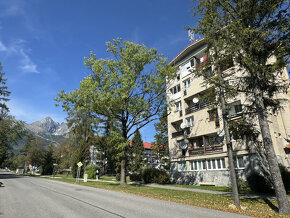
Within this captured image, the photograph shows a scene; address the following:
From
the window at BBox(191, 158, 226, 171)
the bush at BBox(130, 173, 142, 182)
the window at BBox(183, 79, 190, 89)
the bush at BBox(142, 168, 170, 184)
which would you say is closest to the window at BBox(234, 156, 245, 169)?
the window at BBox(191, 158, 226, 171)

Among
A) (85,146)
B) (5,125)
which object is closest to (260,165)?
(85,146)

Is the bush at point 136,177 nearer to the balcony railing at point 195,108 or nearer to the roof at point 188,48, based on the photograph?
the balcony railing at point 195,108

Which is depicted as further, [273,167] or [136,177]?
[136,177]

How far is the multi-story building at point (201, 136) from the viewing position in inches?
744

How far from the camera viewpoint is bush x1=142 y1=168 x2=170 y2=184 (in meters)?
A: 24.4

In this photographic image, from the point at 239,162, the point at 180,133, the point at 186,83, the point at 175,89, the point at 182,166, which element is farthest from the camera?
the point at 175,89

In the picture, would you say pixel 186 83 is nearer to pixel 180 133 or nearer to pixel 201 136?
pixel 180 133

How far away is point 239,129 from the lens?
1073 centimetres

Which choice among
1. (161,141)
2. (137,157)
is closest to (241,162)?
(161,141)

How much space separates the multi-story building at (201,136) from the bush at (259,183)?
142 centimetres

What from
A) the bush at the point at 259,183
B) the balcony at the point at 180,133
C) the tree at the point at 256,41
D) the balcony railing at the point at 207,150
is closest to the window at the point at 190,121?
the balcony at the point at 180,133

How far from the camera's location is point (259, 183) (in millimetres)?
15875

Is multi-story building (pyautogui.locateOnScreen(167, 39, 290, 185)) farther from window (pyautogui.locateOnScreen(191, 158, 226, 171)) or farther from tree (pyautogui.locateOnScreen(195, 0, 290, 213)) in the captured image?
tree (pyautogui.locateOnScreen(195, 0, 290, 213))

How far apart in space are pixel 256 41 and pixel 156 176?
2097cm
